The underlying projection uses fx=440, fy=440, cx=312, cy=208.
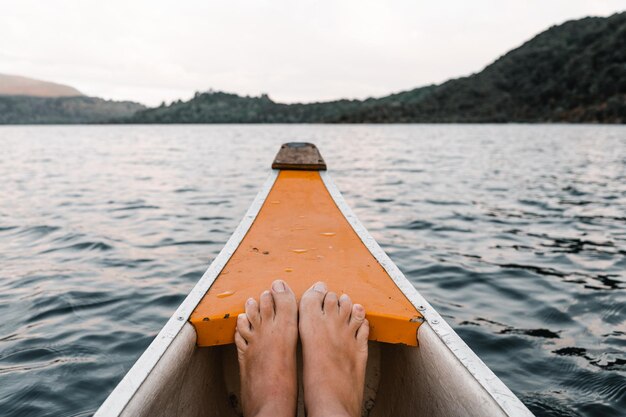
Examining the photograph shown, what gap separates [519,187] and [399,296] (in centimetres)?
964

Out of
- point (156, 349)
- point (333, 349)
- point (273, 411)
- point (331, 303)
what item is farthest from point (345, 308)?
point (156, 349)

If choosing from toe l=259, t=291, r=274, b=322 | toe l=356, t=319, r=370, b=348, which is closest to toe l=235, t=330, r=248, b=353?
toe l=259, t=291, r=274, b=322

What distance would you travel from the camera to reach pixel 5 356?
296cm

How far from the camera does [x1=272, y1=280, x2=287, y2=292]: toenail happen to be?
7.03 ft

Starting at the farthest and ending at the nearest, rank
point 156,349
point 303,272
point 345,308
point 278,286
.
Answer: point 303,272, point 278,286, point 345,308, point 156,349

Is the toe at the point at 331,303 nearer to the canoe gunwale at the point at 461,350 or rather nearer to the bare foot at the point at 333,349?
the bare foot at the point at 333,349

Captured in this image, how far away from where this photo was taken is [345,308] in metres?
2.04

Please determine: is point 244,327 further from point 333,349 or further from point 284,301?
point 333,349

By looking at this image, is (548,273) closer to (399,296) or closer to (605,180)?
(399,296)

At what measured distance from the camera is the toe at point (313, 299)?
211 centimetres

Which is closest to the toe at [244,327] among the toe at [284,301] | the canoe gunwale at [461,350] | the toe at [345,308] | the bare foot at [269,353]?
the bare foot at [269,353]

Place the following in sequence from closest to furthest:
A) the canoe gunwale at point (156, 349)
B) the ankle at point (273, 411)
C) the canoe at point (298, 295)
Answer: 1. the canoe gunwale at point (156, 349)
2. the canoe at point (298, 295)
3. the ankle at point (273, 411)

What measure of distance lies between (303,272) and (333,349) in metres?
0.51

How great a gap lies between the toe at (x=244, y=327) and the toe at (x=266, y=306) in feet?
0.27
